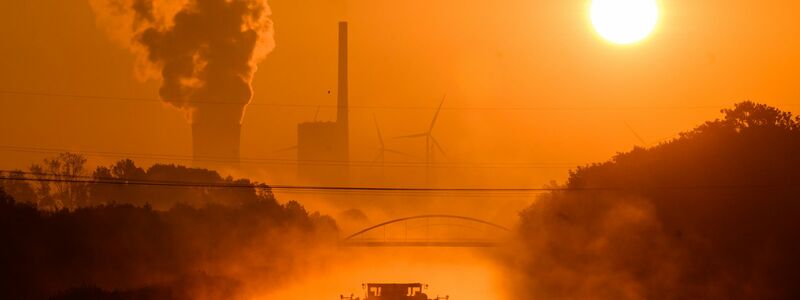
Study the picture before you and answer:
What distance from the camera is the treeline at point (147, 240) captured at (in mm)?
82000

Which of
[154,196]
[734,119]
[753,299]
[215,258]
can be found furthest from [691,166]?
[154,196]

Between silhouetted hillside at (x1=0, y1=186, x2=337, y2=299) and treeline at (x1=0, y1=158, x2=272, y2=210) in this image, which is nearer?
silhouetted hillside at (x1=0, y1=186, x2=337, y2=299)

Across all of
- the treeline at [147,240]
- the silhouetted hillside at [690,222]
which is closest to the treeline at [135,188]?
the treeline at [147,240]

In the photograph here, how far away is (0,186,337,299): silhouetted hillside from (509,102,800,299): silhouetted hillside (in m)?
27.7

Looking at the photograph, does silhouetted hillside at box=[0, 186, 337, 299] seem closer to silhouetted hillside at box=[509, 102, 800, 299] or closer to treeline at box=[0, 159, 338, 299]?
treeline at box=[0, 159, 338, 299]

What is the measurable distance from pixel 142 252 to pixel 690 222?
4370 centimetres

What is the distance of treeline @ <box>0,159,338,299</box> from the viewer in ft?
269

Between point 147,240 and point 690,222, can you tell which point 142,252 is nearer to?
point 147,240

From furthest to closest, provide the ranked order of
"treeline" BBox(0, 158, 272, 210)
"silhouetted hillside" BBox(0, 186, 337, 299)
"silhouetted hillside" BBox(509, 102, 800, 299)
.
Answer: "treeline" BBox(0, 158, 272, 210)
"silhouetted hillside" BBox(509, 102, 800, 299)
"silhouetted hillside" BBox(0, 186, 337, 299)

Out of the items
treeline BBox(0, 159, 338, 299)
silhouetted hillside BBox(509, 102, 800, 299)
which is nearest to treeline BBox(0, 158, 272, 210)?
treeline BBox(0, 159, 338, 299)

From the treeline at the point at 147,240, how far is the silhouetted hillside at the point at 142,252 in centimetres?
12

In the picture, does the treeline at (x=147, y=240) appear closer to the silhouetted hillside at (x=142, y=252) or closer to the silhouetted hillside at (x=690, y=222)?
the silhouetted hillside at (x=142, y=252)

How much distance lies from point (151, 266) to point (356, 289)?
2566 cm

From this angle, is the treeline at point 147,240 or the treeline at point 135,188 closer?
the treeline at point 147,240
